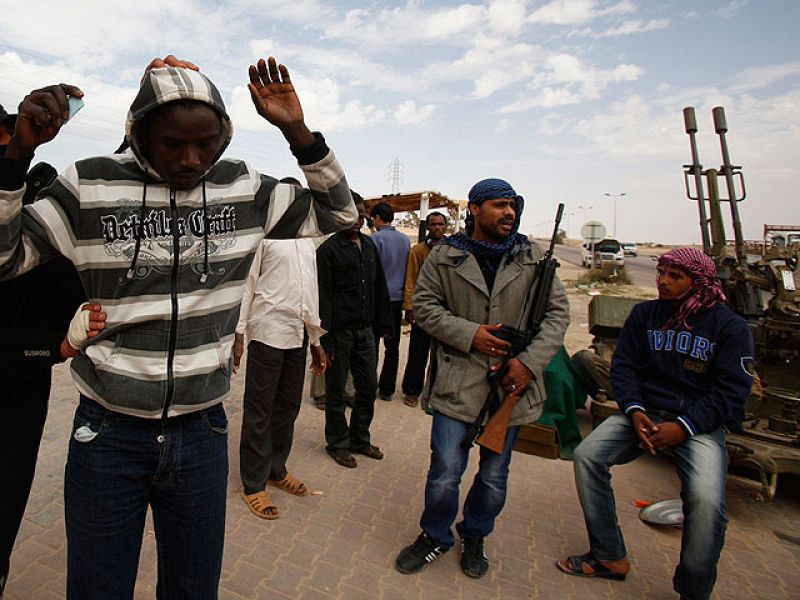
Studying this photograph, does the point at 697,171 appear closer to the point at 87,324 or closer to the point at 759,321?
the point at 759,321

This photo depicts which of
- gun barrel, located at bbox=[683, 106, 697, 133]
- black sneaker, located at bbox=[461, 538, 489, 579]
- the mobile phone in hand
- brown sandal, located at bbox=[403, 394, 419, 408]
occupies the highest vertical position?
gun barrel, located at bbox=[683, 106, 697, 133]

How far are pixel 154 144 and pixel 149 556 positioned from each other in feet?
7.97

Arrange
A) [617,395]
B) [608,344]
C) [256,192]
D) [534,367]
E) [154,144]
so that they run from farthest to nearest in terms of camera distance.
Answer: [608,344] < [617,395] < [534,367] < [256,192] < [154,144]

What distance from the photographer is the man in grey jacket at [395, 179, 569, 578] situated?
2.77m

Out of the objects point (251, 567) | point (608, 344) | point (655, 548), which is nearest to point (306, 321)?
point (251, 567)

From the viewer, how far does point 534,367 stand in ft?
8.99

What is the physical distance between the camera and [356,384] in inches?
167

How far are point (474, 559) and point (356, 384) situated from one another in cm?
171

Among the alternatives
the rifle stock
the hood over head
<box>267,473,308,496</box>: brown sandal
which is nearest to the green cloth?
the rifle stock

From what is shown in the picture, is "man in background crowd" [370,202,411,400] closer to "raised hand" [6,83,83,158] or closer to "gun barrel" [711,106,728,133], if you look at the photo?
"gun barrel" [711,106,728,133]

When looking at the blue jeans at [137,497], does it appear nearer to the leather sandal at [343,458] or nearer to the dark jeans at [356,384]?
the dark jeans at [356,384]

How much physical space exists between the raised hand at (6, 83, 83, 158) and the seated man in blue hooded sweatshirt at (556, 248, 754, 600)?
9.39 feet

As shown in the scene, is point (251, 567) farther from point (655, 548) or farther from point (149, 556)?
point (655, 548)

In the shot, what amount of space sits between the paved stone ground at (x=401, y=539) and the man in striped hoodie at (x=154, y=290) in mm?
1316
